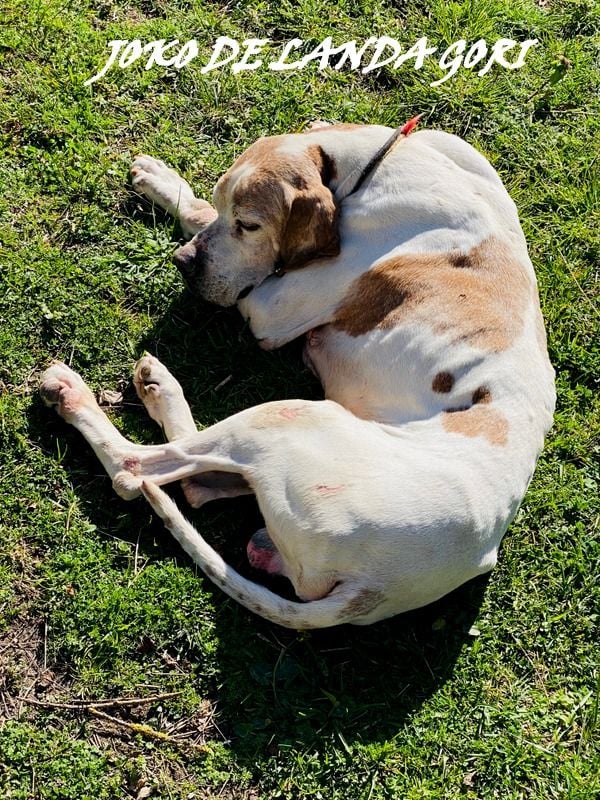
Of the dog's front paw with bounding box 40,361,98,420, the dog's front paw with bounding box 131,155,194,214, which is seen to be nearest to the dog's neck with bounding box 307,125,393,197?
the dog's front paw with bounding box 131,155,194,214

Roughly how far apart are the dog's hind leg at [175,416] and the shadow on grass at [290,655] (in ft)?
0.38

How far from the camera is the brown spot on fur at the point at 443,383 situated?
4566mm

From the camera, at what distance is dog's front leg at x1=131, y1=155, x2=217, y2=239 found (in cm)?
557

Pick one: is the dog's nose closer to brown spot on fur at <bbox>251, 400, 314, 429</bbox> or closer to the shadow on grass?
the shadow on grass

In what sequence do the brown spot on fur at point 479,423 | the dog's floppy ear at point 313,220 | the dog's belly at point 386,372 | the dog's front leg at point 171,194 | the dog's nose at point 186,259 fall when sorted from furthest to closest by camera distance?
the dog's front leg at point 171,194, the dog's nose at point 186,259, the dog's floppy ear at point 313,220, the dog's belly at point 386,372, the brown spot on fur at point 479,423

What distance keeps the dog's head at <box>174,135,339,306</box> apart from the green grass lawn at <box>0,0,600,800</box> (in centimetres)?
32

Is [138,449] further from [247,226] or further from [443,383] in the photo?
[443,383]

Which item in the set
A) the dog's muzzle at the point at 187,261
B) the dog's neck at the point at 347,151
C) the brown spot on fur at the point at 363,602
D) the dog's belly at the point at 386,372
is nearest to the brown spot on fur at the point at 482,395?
the dog's belly at the point at 386,372

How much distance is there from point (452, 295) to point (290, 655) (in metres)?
1.85

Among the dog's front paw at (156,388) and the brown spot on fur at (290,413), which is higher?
the brown spot on fur at (290,413)

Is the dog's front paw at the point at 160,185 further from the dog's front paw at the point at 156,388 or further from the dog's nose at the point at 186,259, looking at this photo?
the dog's front paw at the point at 156,388

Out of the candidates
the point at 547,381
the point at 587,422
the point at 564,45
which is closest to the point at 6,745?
the point at 547,381

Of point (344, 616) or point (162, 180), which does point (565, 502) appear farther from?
point (162, 180)

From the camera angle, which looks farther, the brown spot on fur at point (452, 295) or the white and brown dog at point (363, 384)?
the brown spot on fur at point (452, 295)
